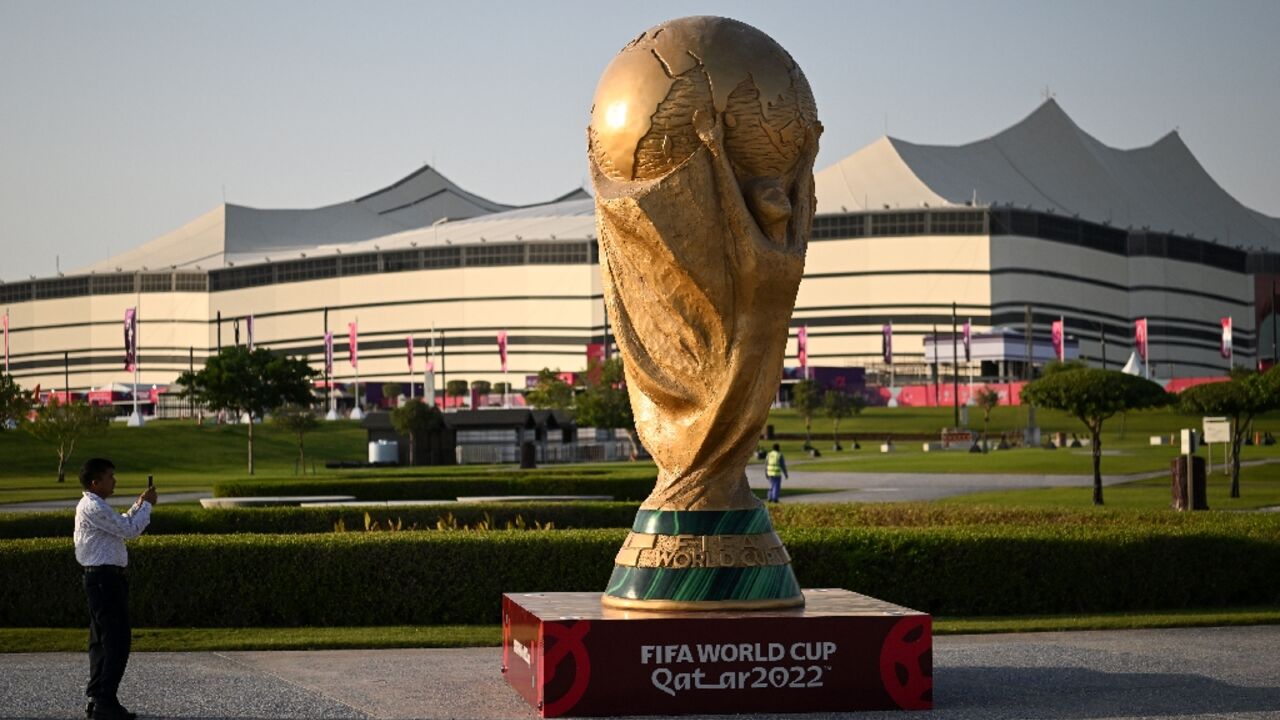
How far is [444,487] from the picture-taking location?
1153 inches

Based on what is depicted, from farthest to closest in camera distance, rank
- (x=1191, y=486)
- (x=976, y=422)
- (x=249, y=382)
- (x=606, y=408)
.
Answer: (x=976, y=422) → (x=606, y=408) → (x=249, y=382) → (x=1191, y=486)

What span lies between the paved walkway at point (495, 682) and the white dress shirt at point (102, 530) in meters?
0.93

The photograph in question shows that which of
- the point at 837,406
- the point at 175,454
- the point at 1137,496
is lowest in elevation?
the point at 1137,496

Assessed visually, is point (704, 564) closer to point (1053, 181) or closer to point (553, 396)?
point (553, 396)

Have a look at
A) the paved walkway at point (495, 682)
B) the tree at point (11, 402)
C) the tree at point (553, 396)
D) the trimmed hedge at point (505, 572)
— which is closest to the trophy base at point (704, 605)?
the paved walkway at point (495, 682)

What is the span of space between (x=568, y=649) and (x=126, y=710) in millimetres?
2644

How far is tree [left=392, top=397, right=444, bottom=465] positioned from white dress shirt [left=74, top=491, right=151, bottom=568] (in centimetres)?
4361

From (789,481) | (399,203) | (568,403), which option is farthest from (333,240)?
(789,481)

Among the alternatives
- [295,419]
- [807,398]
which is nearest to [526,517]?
[295,419]

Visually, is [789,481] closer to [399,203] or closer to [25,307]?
[25,307]

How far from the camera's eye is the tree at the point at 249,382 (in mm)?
53906

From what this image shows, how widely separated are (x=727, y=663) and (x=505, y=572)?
5.35 m

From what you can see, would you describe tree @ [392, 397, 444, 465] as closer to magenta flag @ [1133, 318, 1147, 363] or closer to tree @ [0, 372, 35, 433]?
tree @ [0, 372, 35, 433]

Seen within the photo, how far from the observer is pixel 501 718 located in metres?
9.18
